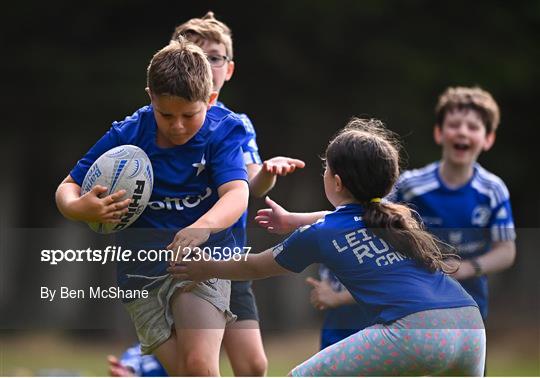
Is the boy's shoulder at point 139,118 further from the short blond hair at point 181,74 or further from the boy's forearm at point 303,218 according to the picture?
the boy's forearm at point 303,218

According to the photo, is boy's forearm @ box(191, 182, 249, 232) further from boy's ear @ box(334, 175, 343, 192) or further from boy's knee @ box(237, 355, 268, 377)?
boy's knee @ box(237, 355, 268, 377)

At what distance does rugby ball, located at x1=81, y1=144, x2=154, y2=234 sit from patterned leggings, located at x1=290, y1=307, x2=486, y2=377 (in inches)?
40.0

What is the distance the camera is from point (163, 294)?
4.57 m

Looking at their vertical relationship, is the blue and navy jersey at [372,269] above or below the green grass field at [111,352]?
below

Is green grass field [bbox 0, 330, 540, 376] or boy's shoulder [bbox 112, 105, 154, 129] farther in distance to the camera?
green grass field [bbox 0, 330, 540, 376]

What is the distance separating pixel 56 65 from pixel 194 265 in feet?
34.1

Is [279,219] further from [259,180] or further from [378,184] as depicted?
[378,184]

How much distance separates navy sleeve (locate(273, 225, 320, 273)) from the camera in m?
4.18

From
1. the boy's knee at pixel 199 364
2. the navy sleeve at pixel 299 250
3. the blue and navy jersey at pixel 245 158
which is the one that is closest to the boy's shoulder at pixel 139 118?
the blue and navy jersey at pixel 245 158

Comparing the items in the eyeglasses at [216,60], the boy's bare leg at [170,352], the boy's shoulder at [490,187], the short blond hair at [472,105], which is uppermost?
the short blond hair at [472,105]

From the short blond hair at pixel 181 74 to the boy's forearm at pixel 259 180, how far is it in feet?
1.93

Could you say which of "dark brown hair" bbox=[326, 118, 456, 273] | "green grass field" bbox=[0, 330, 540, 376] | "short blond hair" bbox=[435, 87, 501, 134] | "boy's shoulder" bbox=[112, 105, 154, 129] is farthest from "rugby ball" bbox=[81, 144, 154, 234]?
"green grass field" bbox=[0, 330, 540, 376]

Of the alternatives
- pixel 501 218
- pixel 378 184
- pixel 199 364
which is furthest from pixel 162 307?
pixel 501 218

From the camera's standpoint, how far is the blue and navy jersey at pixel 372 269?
13.3ft
